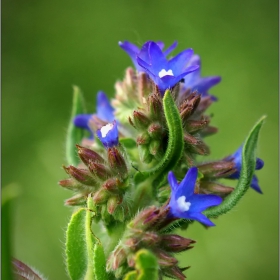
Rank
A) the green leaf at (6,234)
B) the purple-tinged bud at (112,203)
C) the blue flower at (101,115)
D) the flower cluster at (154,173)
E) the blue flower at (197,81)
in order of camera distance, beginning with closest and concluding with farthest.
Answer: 1. the green leaf at (6,234)
2. the flower cluster at (154,173)
3. the purple-tinged bud at (112,203)
4. the blue flower at (197,81)
5. the blue flower at (101,115)

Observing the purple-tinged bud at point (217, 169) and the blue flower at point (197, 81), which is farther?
the blue flower at point (197, 81)

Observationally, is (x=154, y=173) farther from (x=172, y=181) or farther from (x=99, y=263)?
(x=99, y=263)

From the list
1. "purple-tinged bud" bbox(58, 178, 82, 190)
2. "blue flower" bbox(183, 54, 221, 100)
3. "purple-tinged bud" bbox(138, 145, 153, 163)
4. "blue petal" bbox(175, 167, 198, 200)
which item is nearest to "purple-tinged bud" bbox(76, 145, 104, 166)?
"purple-tinged bud" bbox(58, 178, 82, 190)

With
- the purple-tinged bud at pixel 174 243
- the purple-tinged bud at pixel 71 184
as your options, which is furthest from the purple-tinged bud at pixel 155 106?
the purple-tinged bud at pixel 174 243

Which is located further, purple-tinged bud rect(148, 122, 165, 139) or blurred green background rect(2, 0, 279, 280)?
blurred green background rect(2, 0, 279, 280)

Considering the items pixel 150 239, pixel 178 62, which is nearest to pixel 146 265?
pixel 150 239

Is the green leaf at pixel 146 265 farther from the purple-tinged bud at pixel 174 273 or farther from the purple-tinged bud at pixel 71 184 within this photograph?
the purple-tinged bud at pixel 71 184

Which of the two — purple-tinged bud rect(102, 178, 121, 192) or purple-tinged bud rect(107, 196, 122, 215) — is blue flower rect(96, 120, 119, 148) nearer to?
purple-tinged bud rect(102, 178, 121, 192)
